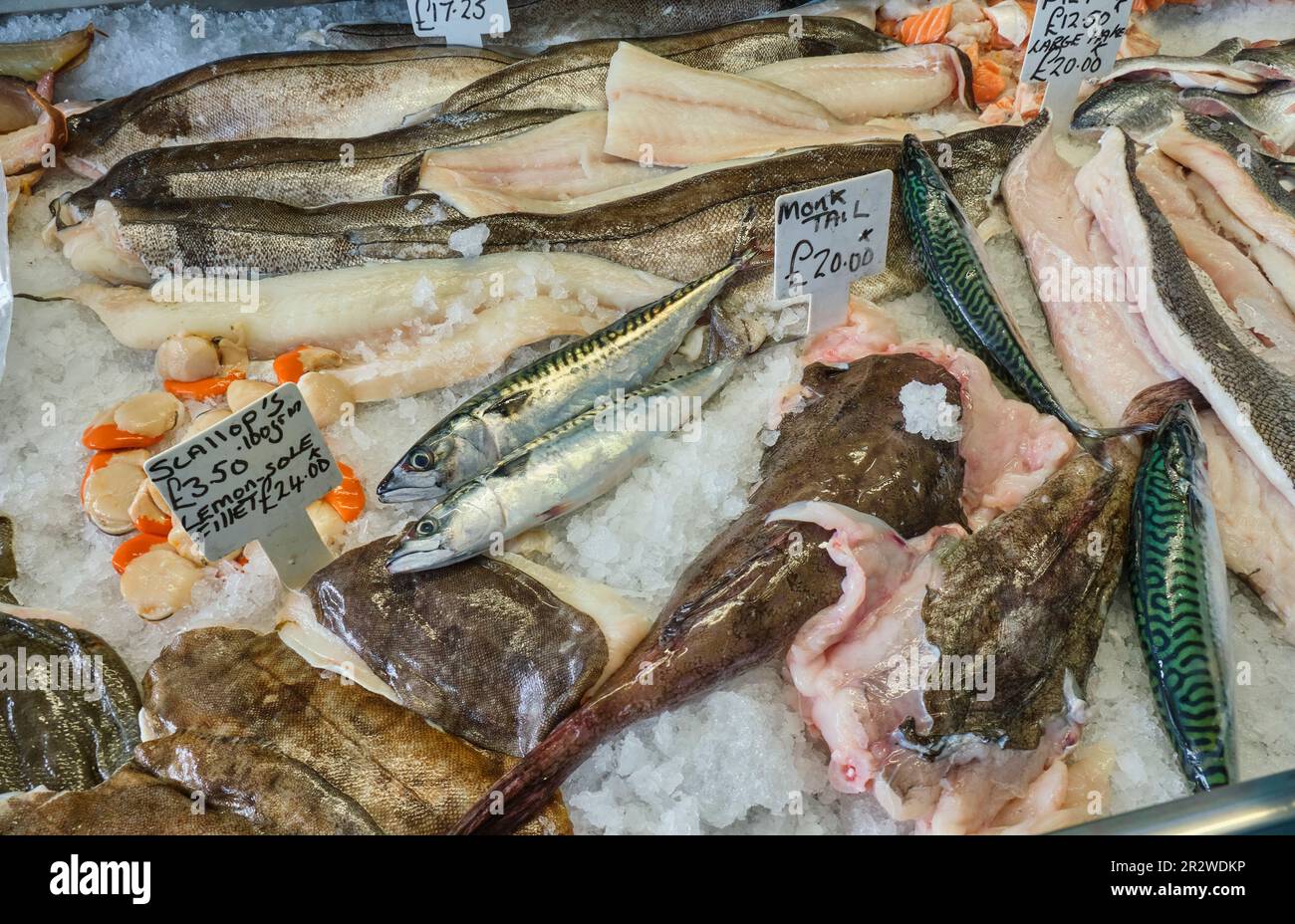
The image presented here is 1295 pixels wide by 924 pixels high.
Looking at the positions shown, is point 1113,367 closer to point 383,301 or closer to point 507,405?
point 507,405

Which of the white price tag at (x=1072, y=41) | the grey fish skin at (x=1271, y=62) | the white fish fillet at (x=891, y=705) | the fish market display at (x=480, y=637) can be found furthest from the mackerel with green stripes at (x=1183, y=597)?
the grey fish skin at (x=1271, y=62)

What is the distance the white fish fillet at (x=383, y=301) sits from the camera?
3.10m

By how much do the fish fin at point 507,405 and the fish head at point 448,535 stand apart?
13.6 inches

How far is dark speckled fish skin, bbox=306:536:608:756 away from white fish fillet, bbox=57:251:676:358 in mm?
1018

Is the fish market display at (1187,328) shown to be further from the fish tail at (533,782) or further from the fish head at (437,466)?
the fish head at (437,466)

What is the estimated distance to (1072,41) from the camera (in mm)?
3365

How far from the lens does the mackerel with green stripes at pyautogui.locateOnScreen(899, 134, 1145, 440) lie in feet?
9.46

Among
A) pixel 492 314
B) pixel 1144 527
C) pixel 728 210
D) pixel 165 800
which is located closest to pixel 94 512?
pixel 165 800

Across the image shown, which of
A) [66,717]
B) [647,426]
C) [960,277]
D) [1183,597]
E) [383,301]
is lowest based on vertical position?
[66,717]

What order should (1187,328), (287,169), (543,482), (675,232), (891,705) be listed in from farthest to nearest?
(287,169), (675,232), (1187,328), (543,482), (891,705)

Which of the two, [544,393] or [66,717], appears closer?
[66,717]

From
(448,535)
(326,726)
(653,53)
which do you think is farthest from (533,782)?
(653,53)

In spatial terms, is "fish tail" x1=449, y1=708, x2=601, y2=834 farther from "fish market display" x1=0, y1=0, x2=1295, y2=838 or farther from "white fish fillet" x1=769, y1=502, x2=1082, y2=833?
"white fish fillet" x1=769, y1=502, x2=1082, y2=833

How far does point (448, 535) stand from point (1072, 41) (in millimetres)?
2847
